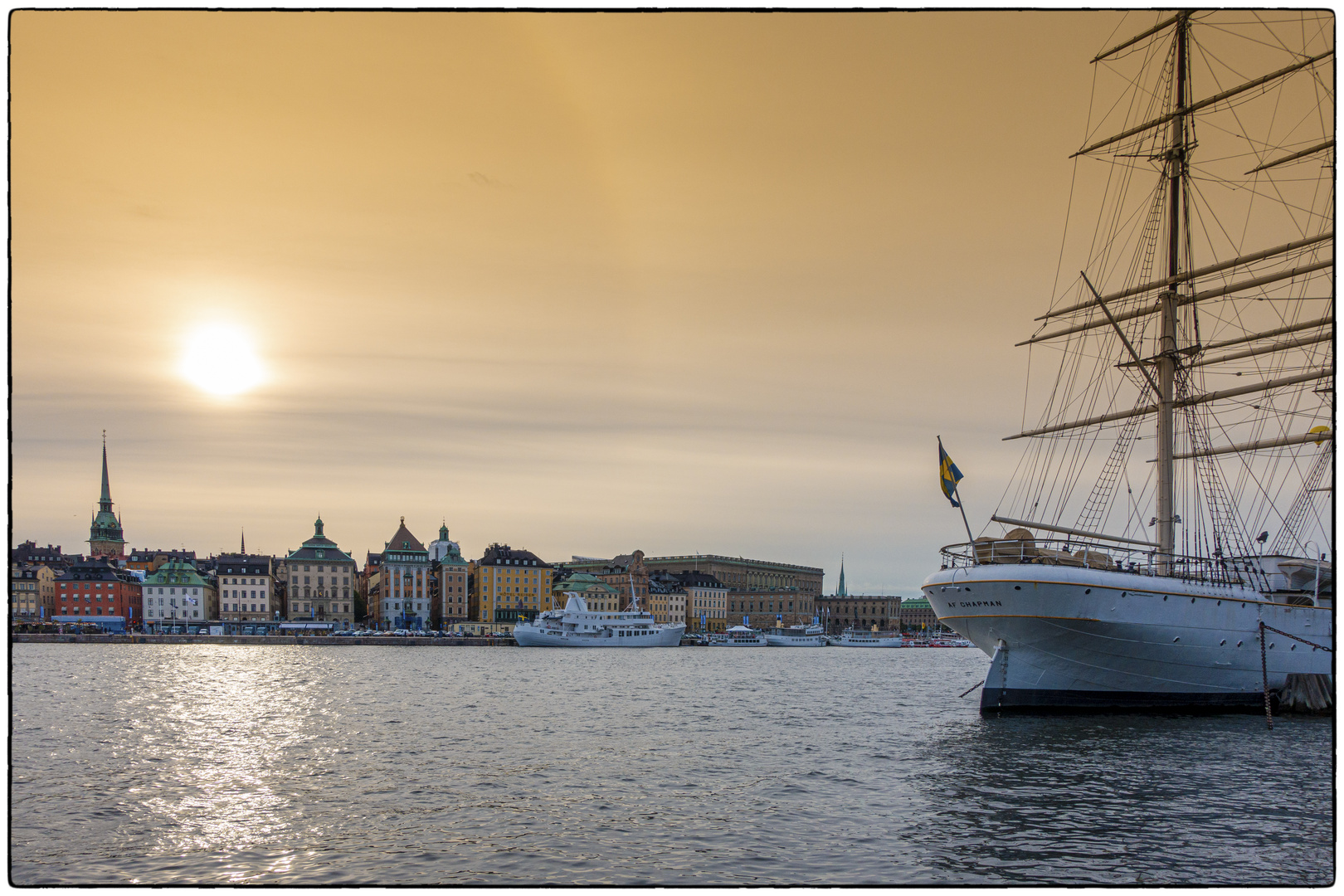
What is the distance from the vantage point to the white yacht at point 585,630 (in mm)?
151500

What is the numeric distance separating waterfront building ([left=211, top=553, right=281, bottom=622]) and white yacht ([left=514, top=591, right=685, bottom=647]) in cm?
4684

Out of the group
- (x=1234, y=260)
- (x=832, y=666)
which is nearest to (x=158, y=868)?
(x=1234, y=260)

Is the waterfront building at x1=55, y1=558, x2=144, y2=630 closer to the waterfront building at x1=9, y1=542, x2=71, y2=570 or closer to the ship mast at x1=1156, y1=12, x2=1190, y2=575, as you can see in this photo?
the waterfront building at x1=9, y1=542, x2=71, y2=570

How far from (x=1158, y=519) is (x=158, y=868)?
139 ft

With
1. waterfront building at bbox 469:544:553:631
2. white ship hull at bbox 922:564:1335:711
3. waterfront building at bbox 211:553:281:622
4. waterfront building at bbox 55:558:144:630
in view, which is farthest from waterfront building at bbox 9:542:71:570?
white ship hull at bbox 922:564:1335:711

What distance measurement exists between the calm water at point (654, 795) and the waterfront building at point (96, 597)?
126539mm

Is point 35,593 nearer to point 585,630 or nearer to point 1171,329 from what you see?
point 585,630

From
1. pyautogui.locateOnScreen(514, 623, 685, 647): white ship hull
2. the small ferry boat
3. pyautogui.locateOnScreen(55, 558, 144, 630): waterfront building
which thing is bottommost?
the small ferry boat

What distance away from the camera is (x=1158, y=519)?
156 feet

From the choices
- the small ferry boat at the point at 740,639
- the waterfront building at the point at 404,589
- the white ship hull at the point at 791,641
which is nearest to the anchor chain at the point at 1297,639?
the small ferry boat at the point at 740,639

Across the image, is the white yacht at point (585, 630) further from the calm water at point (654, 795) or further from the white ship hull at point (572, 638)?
the calm water at point (654, 795)

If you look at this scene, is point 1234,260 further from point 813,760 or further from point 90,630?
point 90,630

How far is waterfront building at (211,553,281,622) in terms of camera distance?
172 metres

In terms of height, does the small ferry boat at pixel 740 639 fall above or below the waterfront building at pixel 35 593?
below
